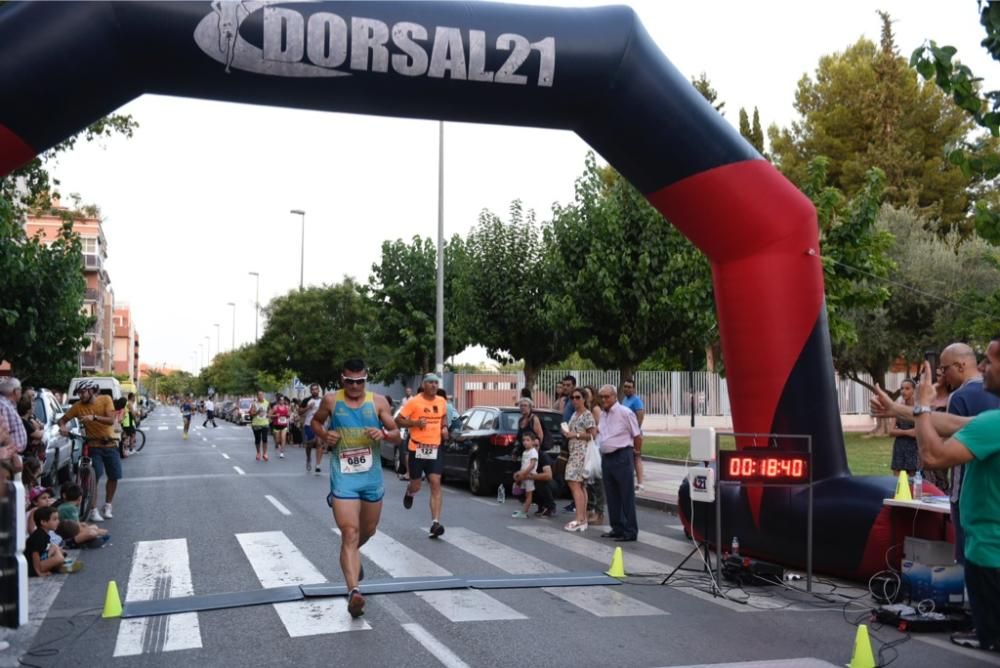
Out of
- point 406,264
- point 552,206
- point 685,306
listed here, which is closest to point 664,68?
point 685,306

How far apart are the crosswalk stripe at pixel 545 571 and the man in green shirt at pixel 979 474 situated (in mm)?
2565

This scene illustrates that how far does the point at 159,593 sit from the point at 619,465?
17.8 feet

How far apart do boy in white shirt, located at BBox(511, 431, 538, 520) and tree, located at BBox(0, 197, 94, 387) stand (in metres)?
15.8

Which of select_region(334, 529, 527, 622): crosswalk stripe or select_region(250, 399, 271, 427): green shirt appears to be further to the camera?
select_region(250, 399, 271, 427): green shirt

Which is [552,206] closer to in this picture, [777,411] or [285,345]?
[777,411]

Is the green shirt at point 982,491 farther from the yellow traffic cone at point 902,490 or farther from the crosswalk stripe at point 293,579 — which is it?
the crosswalk stripe at point 293,579

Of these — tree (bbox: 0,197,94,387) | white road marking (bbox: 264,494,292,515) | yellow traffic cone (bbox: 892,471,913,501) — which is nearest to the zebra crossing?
yellow traffic cone (bbox: 892,471,913,501)

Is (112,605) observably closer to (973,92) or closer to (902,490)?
(902,490)

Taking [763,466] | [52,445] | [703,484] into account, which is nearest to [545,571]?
[703,484]

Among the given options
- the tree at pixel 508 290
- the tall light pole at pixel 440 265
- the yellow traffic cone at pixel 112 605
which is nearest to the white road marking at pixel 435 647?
the yellow traffic cone at pixel 112 605

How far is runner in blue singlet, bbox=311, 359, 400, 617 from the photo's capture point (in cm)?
747

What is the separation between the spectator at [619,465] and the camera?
37.1 ft

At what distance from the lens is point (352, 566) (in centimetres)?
736

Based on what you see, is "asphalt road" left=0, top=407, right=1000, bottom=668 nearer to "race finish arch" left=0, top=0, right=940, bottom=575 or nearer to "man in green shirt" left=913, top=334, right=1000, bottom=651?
"man in green shirt" left=913, top=334, right=1000, bottom=651
